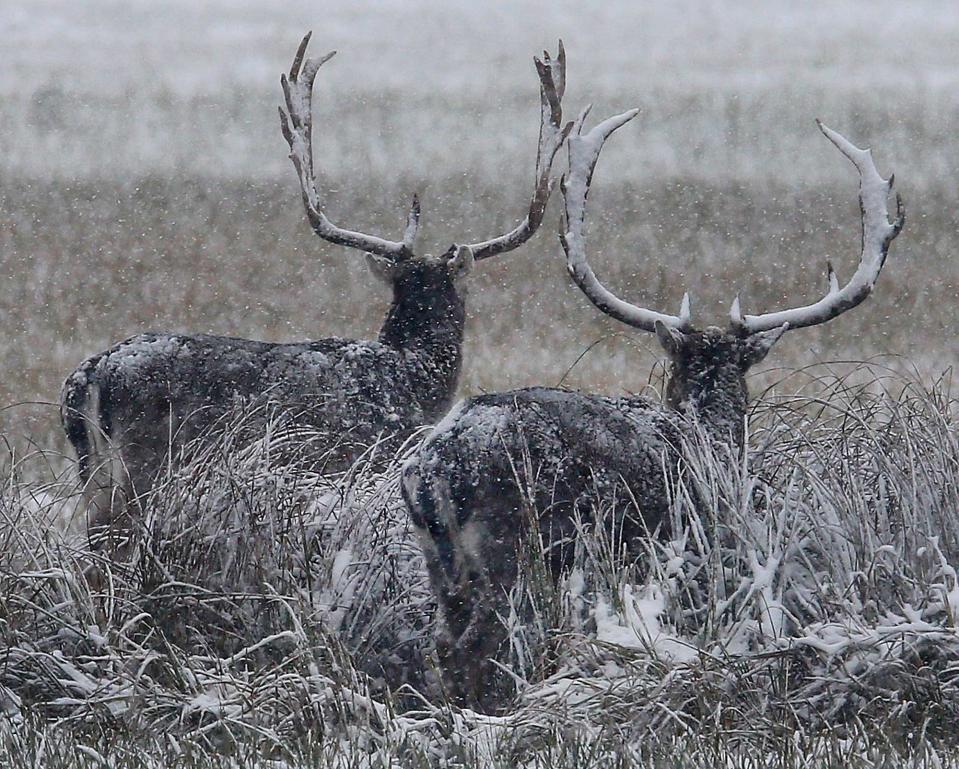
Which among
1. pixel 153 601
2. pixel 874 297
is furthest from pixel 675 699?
pixel 874 297

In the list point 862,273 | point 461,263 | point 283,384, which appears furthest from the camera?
point 461,263

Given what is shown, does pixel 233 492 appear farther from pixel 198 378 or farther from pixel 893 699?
pixel 893 699

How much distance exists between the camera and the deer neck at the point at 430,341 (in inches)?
→ 273

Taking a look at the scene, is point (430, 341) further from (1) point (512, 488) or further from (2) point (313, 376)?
(1) point (512, 488)

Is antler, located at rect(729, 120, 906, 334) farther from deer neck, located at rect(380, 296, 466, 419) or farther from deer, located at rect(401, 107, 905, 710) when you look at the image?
deer neck, located at rect(380, 296, 466, 419)

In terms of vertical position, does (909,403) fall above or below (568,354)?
above

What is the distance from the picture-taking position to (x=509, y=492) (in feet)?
15.0

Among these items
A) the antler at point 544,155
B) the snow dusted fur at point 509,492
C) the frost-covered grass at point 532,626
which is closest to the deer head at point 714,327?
the frost-covered grass at point 532,626

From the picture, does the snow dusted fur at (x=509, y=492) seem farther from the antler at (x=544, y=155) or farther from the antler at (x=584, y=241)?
the antler at (x=544, y=155)

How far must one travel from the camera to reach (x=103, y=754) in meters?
3.70

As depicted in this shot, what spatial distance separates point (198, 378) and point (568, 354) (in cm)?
421

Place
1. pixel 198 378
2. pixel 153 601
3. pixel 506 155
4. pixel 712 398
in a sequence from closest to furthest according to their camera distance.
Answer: pixel 153 601
pixel 712 398
pixel 198 378
pixel 506 155

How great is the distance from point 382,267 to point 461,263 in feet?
1.36

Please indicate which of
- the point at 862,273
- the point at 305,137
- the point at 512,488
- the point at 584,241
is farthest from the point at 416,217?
the point at 512,488
